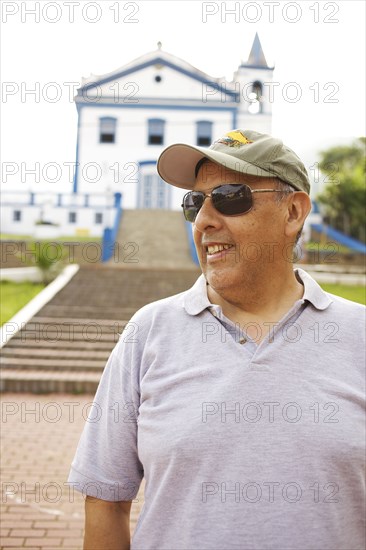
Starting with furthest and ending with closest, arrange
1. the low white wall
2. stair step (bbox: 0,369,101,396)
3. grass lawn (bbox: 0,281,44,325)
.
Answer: the low white wall < grass lawn (bbox: 0,281,44,325) < stair step (bbox: 0,369,101,396)

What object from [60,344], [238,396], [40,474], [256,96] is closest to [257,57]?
[256,96]

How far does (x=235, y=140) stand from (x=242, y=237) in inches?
11.4

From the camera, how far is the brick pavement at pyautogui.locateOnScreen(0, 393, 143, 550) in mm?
3623

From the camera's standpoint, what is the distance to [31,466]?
15.8ft

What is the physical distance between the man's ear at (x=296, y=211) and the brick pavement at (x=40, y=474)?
8.93 feet

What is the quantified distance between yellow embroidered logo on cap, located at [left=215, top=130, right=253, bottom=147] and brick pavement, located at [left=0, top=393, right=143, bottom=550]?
2.88 meters

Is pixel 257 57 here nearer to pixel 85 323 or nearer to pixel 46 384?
pixel 85 323

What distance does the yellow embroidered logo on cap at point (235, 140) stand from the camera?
1639 millimetres

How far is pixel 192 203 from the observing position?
178 centimetres

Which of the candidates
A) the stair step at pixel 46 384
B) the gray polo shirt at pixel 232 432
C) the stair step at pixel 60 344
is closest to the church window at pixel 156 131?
the stair step at pixel 60 344

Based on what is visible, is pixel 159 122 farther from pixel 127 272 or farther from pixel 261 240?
pixel 261 240

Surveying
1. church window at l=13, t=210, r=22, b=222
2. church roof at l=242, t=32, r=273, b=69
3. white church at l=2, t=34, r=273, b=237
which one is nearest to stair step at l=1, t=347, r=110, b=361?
church window at l=13, t=210, r=22, b=222

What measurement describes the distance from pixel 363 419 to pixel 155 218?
22149mm

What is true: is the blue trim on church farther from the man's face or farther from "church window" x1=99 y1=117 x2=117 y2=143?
the man's face
